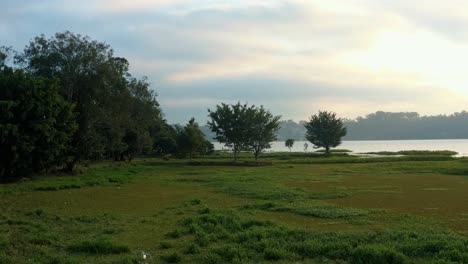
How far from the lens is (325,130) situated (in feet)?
279

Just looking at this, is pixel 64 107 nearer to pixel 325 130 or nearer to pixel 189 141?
pixel 189 141

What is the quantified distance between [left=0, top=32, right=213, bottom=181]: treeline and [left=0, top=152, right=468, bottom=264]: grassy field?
5.18 meters

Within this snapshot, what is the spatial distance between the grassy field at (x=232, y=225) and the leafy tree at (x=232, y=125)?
125 ft

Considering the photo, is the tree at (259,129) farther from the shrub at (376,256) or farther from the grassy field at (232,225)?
the shrub at (376,256)

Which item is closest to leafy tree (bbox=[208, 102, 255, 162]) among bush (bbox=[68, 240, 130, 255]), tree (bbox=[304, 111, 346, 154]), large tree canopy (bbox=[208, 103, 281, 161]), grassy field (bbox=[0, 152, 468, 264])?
large tree canopy (bbox=[208, 103, 281, 161])

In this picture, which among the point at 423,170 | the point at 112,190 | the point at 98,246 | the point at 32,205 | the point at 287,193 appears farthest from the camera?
the point at 423,170

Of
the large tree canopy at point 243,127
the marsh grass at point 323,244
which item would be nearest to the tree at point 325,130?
the large tree canopy at point 243,127

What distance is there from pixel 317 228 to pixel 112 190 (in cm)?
1690

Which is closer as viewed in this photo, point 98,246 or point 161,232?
point 98,246

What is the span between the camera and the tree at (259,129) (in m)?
67.3

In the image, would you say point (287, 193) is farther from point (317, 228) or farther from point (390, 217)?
point (317, 228)

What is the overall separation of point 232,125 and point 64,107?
33.5 m

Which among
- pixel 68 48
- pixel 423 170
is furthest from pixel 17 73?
pixel 423 170

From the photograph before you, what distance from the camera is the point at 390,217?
1698 centimetres
